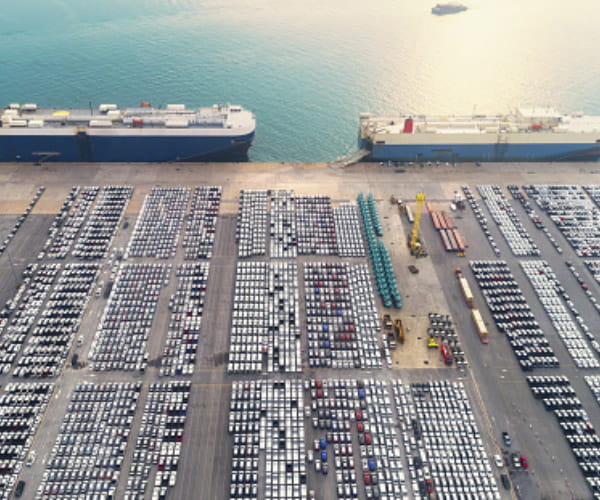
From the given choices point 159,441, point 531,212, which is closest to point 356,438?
point 159,441

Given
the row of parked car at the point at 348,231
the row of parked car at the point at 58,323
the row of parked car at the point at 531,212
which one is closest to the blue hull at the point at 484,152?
the row of parked car at the point at 531,212

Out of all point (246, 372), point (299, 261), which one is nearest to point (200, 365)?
point (246, 372)

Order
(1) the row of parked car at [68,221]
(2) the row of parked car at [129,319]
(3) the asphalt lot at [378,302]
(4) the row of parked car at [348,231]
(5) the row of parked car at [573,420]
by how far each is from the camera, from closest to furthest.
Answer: (5) the row of parked car at [573,420] < (3) the asphalt lot at [378,302] < (2) the row of parked car at [129,319] < (1) the row of parked car at [68,221] < (4) the row of parked car at [348,231]

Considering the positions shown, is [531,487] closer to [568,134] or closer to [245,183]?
[245,183]

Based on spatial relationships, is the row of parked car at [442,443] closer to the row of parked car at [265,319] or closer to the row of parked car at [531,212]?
the row of parked car at [265,319]

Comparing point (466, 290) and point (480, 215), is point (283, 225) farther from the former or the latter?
point (480, 215)
